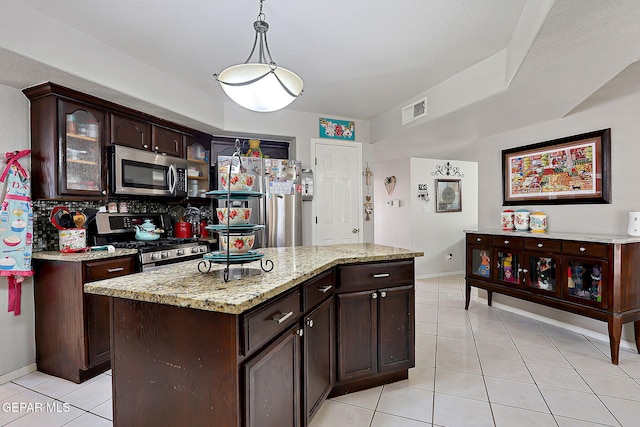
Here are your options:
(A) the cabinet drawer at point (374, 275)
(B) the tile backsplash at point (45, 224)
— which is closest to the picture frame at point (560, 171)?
(A) the cabinet drawer at point (374, 275)

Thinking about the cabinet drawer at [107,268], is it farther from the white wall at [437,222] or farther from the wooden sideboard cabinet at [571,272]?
the white wall at [437,222]

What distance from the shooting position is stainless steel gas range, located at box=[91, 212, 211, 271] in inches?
108

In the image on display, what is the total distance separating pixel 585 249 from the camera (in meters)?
2.62

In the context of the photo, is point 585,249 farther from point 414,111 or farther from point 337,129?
point 337,129

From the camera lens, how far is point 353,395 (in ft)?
6.77

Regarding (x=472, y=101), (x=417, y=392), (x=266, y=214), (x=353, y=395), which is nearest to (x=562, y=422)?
(x=417, y=392)

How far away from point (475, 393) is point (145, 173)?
3234mm

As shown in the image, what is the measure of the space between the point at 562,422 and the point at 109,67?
149 inches

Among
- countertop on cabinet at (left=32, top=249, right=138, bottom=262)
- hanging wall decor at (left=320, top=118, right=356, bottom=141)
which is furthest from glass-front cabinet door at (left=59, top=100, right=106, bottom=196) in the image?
hanging wall decor at (left=320, top=118, right=356, bottom=141)

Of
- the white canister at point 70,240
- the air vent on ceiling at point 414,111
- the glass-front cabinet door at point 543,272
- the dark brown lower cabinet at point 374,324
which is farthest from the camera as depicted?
the air vent on ceiling at point 414,111

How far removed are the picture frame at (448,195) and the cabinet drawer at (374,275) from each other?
3.92 meters

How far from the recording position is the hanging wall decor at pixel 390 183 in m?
5.96

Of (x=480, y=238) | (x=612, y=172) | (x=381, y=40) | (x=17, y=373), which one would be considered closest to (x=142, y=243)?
(x=17, y=373)

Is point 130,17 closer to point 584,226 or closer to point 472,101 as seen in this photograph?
point 472,101
